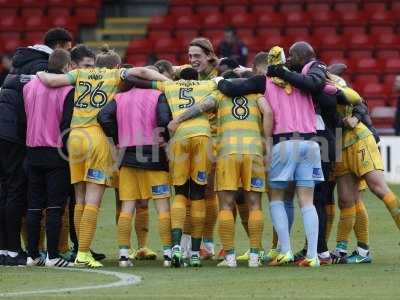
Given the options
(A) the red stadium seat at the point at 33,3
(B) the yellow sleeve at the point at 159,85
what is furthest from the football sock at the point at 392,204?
(A) the red stadium seat at the point at 33,3

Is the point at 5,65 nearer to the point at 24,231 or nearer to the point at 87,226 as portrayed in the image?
the point at 24,231

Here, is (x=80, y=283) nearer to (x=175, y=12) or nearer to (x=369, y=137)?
(x=369, y=137)

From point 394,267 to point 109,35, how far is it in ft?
55.3

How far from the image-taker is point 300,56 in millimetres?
12352

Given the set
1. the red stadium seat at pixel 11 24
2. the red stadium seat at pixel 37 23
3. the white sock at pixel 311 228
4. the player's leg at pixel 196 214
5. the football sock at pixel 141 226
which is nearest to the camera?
the white sock at pixel 311 228

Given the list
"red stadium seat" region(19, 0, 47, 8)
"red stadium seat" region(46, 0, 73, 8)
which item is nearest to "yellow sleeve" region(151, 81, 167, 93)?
"red stadium seat" region(46, 0, 73, 8)

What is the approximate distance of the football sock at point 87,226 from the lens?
1230 cm

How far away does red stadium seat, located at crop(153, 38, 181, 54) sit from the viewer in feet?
88.4

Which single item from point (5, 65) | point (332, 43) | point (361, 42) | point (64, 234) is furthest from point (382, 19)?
point (64, 234)

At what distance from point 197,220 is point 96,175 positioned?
1030 millimetres

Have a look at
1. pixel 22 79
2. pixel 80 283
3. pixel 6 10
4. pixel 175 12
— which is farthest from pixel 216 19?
pixel 80 283

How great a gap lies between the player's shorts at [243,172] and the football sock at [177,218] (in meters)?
0.38

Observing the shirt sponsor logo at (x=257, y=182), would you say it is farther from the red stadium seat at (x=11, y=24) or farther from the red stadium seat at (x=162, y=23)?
the red stadium seat at (x=11, y=24)

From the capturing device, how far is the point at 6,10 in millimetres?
28891
